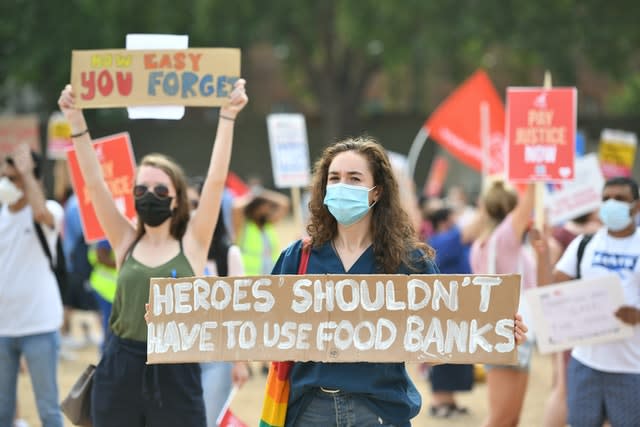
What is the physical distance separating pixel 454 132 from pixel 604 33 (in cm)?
1972

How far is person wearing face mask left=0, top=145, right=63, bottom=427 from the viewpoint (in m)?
6.19

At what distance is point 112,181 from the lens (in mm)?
6738

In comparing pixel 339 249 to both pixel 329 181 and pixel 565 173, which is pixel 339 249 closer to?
pixel 329 181

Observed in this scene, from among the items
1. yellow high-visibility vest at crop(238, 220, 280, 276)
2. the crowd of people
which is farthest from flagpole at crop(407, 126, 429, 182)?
the crowd of people

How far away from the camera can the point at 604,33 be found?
29.6 m

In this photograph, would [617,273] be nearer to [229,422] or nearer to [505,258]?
[505,258]

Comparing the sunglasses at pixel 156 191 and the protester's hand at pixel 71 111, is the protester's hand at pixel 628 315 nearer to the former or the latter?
the sunglasses at pixel 156 191

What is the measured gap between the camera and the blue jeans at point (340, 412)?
3660 mm

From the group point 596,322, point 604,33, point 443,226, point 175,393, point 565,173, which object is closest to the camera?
point 175,393

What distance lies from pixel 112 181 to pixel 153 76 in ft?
5.10

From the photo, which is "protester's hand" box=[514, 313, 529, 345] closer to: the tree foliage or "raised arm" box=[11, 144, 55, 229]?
"raised arm" box=[11, 144, 55, 229]

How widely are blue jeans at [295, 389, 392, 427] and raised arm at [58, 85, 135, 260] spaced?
1628mm

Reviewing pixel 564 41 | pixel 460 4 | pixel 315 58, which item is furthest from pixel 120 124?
pixel 564 41

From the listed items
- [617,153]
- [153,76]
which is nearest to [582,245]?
[153,76]
